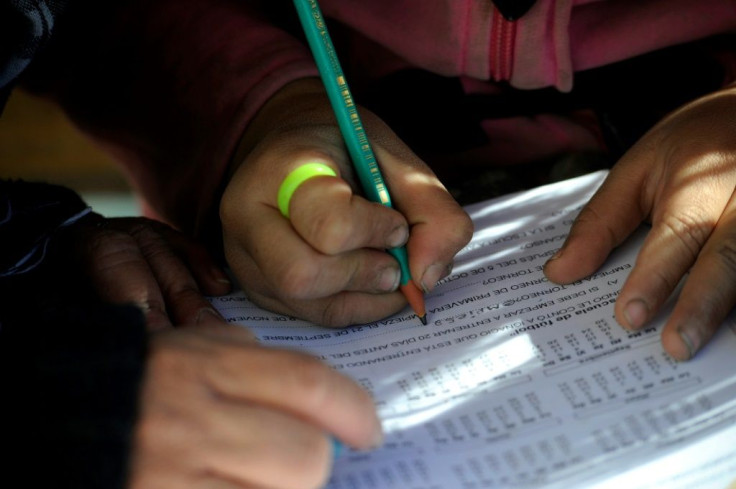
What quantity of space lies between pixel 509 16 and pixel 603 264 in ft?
0.79

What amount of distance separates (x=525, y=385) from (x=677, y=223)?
0.60 ft

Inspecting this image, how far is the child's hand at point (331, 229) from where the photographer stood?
0.58m

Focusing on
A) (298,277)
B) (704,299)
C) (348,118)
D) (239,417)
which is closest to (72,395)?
(239,417)

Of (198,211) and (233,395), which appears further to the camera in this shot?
(198,211)

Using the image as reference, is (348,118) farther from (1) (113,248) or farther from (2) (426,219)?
(1) (113,248)

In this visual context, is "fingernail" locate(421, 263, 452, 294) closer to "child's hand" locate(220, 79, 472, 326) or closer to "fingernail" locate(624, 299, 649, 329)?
"child's hand" locate(220, 79, 472, 326)

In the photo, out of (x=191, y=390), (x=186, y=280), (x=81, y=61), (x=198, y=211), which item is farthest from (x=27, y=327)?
(x=81, y=61)

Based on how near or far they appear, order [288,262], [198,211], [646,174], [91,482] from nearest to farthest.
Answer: [91,482] → [288,262] → [646,174] → [198,211]

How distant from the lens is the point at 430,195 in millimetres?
636

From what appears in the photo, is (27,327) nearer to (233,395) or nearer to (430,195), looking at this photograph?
(233,395)

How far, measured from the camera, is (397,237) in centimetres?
61

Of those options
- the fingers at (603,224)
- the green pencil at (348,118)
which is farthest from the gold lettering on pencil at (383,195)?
the fingers at (603,224)

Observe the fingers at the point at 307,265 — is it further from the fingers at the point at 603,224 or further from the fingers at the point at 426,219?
the fingers at the point at 603,224

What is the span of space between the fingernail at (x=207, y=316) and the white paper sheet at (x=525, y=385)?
0.02m
